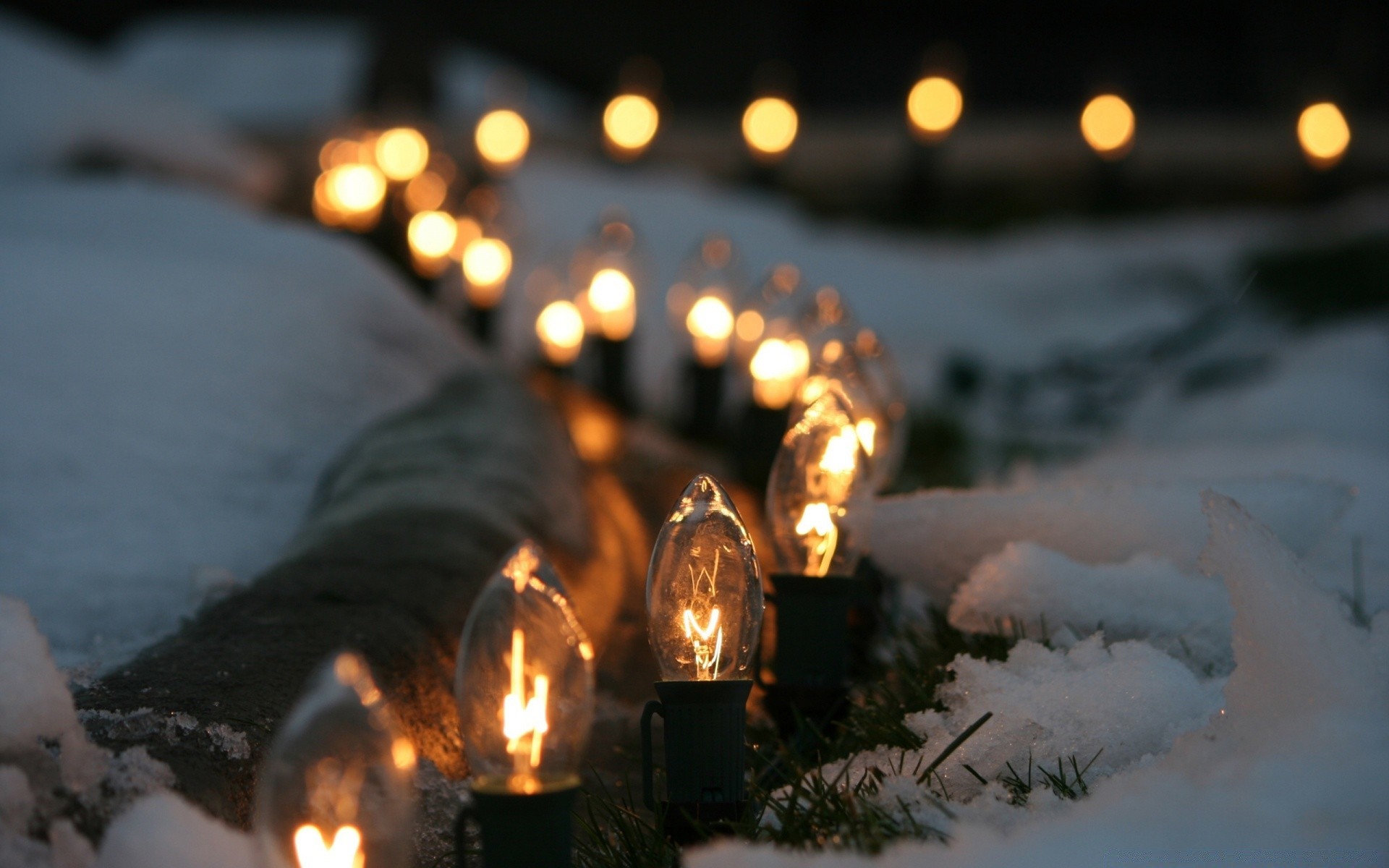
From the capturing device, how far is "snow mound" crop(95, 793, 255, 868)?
1.50 m

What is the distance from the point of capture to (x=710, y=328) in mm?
5434

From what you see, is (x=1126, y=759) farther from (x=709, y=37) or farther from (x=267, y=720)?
(x=709, y=37)

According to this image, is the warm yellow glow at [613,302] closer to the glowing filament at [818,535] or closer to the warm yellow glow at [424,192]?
the warm yellow glow at [424,192]

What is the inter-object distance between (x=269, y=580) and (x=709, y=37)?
1021 cm

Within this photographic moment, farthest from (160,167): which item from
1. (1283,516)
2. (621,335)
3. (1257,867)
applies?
(1257,867)

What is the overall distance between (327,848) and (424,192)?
21.1ft

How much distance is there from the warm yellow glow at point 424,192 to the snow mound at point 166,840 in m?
5.82

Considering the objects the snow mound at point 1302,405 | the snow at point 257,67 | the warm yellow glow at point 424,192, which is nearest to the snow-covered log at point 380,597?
the snow mound at point 1302,405

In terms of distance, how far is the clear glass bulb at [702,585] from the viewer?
79.4 inches

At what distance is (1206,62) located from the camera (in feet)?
38.3

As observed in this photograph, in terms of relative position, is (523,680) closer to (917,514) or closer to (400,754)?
(400,754)

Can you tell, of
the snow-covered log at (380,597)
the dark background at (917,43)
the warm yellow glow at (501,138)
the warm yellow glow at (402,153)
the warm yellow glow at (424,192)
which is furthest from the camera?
the dark background at (917,43)

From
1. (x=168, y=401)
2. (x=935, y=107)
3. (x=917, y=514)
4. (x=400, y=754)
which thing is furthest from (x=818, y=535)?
(x=935, y=107)

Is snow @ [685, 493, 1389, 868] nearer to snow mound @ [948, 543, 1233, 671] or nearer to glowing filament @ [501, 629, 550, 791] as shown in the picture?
glowing filament @ [501, 629, 550, 791]
